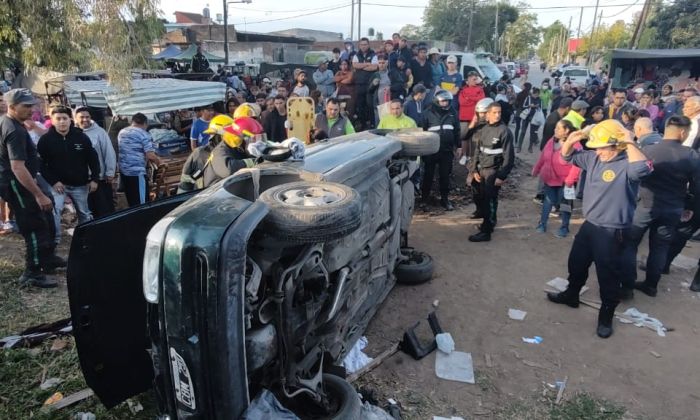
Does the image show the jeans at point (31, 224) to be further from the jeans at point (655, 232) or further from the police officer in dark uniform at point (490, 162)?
the jeans at point (655, 232)

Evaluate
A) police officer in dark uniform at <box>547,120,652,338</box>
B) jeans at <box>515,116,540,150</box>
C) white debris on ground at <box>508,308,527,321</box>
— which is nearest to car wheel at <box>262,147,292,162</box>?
police officer in dark uniform at <box>547,120,652,338</box>

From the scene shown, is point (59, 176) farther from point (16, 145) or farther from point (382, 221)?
point (382, 221)

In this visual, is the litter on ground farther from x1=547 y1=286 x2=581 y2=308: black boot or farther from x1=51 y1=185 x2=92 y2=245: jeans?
x1=51 y1=185 x2=92 y2=245: jeans

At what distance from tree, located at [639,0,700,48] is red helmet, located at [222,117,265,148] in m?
31.6

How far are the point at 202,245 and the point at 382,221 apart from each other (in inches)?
79.5

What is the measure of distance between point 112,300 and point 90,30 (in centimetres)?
607

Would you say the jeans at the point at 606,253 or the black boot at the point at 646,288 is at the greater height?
the jeans at the point at 606,253

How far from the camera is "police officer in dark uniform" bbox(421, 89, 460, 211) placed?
23.1 ft

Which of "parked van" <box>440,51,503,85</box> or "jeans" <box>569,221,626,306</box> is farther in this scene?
"parked van" <box>440,51,503,85</box>

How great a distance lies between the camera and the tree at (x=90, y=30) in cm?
686

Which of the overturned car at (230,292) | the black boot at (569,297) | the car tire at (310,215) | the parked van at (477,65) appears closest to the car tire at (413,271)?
the black boot at (569,297)

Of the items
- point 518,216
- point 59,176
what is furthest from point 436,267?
point 59,176

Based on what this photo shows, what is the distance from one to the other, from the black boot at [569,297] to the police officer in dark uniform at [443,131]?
3.02 m

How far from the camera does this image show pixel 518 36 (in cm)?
6112
